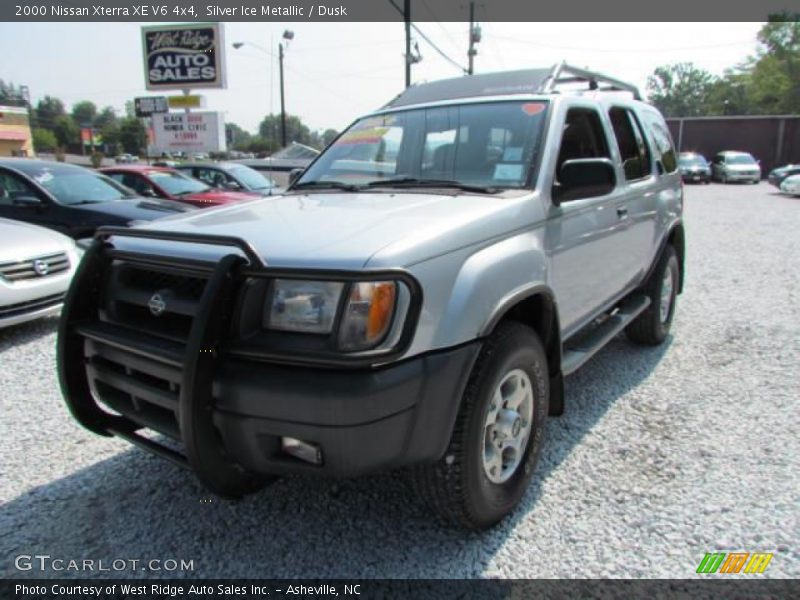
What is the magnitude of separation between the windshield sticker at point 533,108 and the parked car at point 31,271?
4.49 meters

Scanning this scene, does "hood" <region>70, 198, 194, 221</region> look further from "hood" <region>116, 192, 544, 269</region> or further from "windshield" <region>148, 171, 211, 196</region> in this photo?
"hood" <region>116, 192, 544, 269</region>

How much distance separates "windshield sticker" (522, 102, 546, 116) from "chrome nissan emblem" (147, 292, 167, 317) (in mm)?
2154

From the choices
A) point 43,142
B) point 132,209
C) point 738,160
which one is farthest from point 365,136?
point 43,142

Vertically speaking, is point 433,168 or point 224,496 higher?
point 433,168

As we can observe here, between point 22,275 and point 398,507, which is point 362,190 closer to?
point 398,507

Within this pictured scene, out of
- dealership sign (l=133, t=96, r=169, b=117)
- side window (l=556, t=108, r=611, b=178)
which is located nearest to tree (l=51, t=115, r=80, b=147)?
dealership sign (l=133, t=96, r=169, b=117)

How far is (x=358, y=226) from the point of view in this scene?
234cm

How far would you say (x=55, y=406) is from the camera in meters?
3.89

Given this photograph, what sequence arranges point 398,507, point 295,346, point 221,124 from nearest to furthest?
point 295,346 → point 398,507 → point 221,124

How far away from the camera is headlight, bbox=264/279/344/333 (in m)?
2.00

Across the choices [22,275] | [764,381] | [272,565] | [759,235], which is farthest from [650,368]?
[759,235]

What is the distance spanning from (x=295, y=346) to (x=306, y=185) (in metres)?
1.85

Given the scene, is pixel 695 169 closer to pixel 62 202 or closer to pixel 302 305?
pixel 62 202

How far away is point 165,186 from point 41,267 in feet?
17.8
